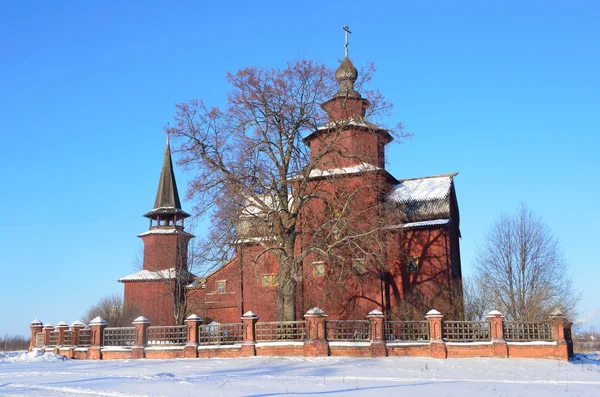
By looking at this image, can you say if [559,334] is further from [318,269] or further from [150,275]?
[150,275]

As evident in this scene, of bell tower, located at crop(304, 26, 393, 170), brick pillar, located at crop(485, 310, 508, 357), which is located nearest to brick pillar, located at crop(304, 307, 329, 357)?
brick pillar, located at crop(485, 310, 508, 357)

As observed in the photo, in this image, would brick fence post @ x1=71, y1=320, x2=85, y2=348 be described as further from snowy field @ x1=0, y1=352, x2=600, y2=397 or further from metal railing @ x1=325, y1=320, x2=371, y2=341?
metal railing @ x1=325, y1=320, x2=371, y2=341

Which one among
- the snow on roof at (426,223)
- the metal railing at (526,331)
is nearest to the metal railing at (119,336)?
the snow on roof at (426,223)

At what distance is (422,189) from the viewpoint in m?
31.9

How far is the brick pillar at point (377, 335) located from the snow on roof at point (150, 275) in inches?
845

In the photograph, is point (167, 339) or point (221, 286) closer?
point (167, 339)

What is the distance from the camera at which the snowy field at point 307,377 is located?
1280cm

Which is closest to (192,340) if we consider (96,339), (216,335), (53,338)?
(216,335)

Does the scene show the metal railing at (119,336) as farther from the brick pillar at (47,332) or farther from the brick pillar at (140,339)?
the brick pillar at (47,332)

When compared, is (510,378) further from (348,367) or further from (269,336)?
(269,336)

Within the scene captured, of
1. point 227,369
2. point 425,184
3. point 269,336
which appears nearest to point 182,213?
point 425,184

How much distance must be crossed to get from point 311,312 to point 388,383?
6.74 m

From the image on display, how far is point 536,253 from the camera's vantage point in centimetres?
3162

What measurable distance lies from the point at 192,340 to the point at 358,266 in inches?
335
